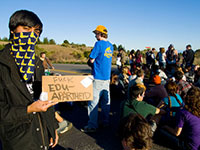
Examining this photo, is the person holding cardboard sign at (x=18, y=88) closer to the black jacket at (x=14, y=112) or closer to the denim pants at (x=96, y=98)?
the black jacket at (x=14, y=112)

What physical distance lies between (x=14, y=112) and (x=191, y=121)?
252 centimetres

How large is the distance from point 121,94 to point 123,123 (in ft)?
15.3

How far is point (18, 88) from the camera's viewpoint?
59.6 inches

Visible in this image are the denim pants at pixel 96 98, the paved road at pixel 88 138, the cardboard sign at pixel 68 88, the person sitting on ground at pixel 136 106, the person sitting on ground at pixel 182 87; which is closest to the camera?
the cardboard sign at pixel 68 88

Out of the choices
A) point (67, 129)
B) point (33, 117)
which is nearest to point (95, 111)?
point (67, 129)

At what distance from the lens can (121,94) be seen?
6.52 metres

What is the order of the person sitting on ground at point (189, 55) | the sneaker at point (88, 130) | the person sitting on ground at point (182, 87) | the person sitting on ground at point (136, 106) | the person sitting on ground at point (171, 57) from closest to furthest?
A: the person sitting on ground at point (136, 106) → the sneaker at point (88, 130) → the person sitting on ground at point (182, 87) → the person sitting on ground at point (189, 55) → the person sitting on ground at point (171, 57)

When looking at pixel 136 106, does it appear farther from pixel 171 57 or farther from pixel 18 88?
pixel 171 57

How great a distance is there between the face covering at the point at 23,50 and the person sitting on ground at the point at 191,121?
243 cm

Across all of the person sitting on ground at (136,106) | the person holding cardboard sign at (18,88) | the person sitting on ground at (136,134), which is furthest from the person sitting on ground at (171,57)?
the person holding cardboard sign at (18,88)

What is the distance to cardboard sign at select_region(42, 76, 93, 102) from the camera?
238cm

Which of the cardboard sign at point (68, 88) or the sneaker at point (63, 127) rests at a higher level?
the cardboard sign at point (68, 88)

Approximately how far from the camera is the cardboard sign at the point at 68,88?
7.82 ft

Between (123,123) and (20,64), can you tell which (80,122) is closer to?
(123,123)
